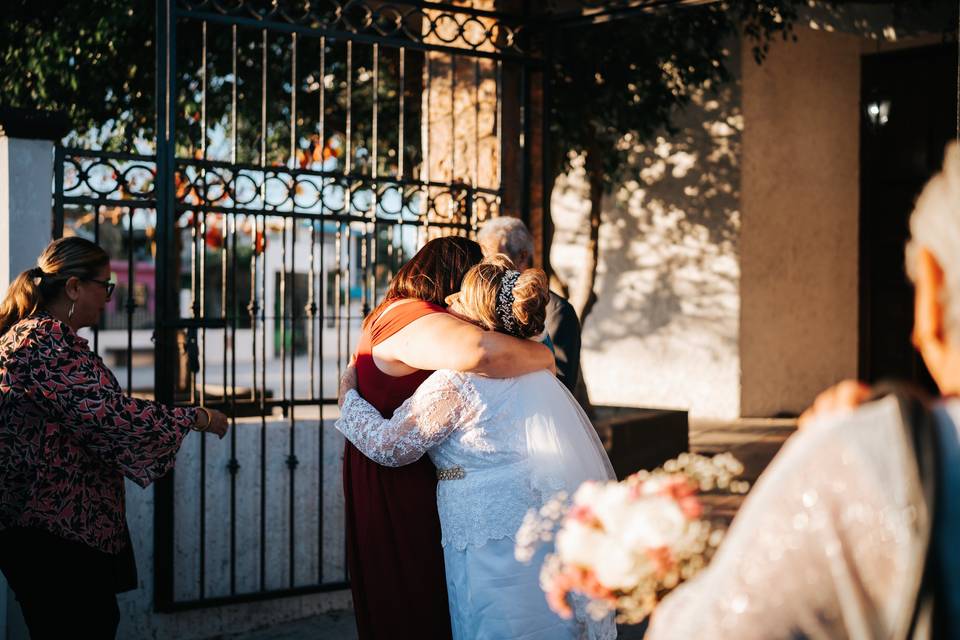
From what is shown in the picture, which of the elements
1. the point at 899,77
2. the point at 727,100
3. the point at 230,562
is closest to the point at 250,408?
the point at 230,562

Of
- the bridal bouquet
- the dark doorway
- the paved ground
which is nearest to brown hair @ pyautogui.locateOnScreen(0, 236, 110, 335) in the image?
the paved ground

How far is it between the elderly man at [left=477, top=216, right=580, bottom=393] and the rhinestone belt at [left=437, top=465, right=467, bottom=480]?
126 cm

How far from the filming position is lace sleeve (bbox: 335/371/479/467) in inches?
122

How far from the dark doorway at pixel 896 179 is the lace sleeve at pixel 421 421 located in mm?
11487

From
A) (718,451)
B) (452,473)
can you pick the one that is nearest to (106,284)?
(452,473)

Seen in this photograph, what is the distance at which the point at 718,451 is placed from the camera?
10266 millimetres

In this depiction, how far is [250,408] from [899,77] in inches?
404

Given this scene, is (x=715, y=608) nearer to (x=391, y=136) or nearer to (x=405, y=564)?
(x=405, y=564)

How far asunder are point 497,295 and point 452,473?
0.61m

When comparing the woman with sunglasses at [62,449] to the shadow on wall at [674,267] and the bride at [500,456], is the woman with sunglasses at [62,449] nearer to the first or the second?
the bride at [500,456]

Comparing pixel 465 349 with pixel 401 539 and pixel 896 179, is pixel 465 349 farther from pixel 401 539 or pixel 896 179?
pixel 896 179

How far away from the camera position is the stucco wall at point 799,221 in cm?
1266

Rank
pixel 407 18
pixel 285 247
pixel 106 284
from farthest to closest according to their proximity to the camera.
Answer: pixel 407 18 < pixel 285 247 < pixel 106 284

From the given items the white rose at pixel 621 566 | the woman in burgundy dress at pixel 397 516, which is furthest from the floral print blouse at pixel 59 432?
the white rose at pixel 621 566
